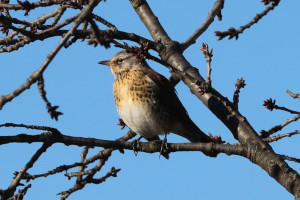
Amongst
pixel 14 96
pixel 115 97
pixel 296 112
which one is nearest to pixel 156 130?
pixel 115 97

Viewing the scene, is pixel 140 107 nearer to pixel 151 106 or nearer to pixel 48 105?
pixel 151 106

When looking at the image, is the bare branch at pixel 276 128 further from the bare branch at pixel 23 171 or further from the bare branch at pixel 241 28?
the bare branch at pixel 23 171

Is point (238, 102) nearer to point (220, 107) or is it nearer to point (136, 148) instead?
point (220, 107)

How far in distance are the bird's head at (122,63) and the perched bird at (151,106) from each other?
187 millimetres

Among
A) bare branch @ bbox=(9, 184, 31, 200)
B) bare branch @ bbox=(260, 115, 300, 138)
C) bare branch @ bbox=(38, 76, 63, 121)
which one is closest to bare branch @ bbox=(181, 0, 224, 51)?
bare branch @ bbox=(260, 115, 300, 138)

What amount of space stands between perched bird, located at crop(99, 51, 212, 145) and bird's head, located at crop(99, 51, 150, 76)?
187 mm

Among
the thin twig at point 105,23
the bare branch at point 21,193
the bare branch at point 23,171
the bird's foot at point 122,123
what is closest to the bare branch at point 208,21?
the thin twig at point 105,23

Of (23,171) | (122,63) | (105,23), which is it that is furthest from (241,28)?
(122,63)

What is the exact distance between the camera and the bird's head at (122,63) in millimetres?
7125

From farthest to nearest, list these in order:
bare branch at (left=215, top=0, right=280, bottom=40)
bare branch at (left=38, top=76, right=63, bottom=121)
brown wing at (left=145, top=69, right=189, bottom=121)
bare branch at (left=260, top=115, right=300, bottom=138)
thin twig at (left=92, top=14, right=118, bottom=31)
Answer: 1. brown wing at (left=145, top=69, right=189, bottom=121)
2. thin twig at (left=92, top=14, right=118, bottom=31)
3. bare branch at (left=260, top=115, right=300, bottom=138)
4. bare branch at (left=215, top=0, right=280, bottom=40)
5. bare branch at (left=38, top=76, right=63, bottom=121)

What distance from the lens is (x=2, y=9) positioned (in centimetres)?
495

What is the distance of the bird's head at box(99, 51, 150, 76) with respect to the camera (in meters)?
7.12

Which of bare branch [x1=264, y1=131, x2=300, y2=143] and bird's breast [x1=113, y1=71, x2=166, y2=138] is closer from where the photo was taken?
bare branch [x1=264, y1=131, x2=300, y2=143]

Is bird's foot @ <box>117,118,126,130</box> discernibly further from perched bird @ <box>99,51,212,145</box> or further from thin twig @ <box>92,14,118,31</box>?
thin twig @ <box>92,14,118,31</box>
